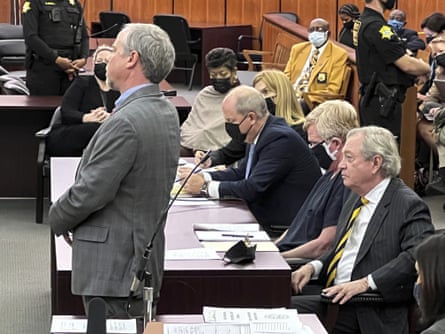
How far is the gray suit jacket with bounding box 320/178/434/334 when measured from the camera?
3633 mm

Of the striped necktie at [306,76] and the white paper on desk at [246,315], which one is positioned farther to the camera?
the striped necktie at [306,76]

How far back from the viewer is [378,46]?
6.50 metres

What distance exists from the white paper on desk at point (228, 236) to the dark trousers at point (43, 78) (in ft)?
12.8

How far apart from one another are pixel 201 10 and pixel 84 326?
39.5 feet

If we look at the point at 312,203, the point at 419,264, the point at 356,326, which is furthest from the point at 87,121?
the point at 419,264

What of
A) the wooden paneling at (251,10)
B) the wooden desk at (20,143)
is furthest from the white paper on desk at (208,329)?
the wooden paneling at (251,10)

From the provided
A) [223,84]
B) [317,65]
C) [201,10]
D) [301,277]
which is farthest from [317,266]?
[201,10]

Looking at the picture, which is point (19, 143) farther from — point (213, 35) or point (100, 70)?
point (213, 35)

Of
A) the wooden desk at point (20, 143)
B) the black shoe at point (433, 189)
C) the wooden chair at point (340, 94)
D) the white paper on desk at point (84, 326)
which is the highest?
the wooden chair at point (340, 94)

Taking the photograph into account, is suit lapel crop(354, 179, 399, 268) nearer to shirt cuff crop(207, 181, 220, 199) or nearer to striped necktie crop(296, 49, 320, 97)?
shirt cuff crop(207, 181, 220, 199)

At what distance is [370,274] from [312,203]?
0.62m

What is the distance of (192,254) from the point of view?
3.71 m

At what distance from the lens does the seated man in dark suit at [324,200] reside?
4121 mm

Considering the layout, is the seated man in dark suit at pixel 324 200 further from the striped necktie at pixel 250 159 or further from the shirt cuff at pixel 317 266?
the striped necktie at pixel 250 159
